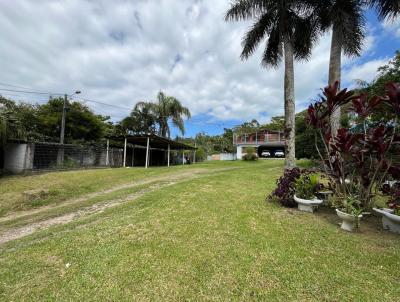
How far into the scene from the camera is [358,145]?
13.5 feet

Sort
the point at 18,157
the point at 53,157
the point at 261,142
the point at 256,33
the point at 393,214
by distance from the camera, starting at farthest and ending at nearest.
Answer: the point at 261,142
the point at 53,157
the point at 18,157
the point at 256,33
the point at 393,214

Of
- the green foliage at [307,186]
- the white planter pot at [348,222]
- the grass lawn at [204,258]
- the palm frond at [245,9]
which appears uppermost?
the palm frond at [245,9]

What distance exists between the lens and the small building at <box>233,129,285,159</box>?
30964 mm

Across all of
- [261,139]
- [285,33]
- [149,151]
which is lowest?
[149,151]

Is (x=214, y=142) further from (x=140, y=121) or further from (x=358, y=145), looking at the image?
(x=358, y=145)

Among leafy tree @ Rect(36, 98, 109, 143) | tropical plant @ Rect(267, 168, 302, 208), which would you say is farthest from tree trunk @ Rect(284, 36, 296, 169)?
leafy tree @ Rect(36, 98, 109, 143)

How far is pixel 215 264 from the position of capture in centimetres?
260

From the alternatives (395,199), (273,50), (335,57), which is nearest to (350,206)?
(395,199)

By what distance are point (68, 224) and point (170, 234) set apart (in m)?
2.25

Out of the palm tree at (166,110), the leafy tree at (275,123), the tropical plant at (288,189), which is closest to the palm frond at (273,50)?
the tropical plant at (288,189)

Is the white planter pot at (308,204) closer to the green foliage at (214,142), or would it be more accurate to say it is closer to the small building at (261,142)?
the small building at (261,142)

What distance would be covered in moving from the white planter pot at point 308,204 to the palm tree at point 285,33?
2.47 meters

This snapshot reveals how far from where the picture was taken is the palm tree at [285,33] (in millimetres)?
7055

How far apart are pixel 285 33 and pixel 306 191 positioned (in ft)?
20.0
